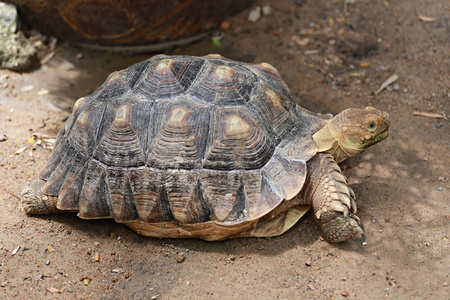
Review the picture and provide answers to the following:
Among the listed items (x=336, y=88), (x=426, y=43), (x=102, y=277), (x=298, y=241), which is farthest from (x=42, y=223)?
(x=426, y=43)

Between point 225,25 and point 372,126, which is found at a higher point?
point 372,126

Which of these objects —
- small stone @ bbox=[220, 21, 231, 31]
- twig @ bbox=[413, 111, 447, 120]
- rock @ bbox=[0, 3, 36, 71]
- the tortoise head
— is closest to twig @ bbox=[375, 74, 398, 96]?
twig @ bbox=[413, 111, 447, 120]

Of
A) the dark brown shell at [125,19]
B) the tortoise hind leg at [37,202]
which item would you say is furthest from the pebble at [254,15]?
the tortoise hind leg at [37,202]

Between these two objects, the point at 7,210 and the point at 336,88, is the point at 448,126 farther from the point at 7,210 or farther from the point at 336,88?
the point at 7,210

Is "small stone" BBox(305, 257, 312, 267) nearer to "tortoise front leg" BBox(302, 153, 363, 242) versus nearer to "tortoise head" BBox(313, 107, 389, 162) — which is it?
"tortoise front leg" BBox(302, 153, 363, 242)

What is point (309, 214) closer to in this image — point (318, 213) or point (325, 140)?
point (318, 213)

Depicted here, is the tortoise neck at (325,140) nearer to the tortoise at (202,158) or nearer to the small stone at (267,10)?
the tortoise at (202,158)

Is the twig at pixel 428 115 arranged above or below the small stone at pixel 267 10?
below

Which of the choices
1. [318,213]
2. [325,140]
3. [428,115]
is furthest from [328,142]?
[428,115]
